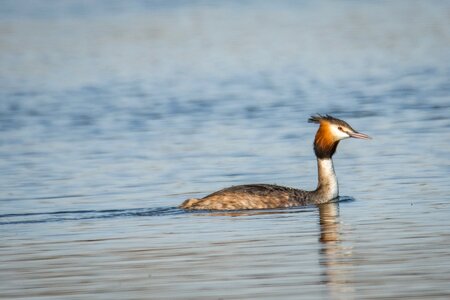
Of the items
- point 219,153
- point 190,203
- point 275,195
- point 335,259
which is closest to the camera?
point 335,259

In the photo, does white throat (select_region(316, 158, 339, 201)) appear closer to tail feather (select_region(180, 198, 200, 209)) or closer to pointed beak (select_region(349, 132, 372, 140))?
pointed beak (select_region(349, 132, 372, 140))

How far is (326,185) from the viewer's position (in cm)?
1653

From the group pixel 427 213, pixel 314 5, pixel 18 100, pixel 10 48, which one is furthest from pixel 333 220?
pixel 314 5

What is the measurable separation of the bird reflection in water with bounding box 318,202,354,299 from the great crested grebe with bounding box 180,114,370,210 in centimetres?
84

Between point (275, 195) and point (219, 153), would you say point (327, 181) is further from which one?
point (219, 153)

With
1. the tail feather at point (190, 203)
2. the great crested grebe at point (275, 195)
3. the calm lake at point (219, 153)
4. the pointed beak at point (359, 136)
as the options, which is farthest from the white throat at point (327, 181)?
the tail feather at point (190, 203)

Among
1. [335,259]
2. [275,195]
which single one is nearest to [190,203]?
[275,195]

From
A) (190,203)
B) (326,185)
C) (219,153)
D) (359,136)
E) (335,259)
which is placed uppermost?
(219,153)

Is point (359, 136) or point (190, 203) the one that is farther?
point (359, 136)

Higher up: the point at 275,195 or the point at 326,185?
the point at 326,185

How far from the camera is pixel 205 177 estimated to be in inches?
740

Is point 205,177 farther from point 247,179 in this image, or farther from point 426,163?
point 426,163

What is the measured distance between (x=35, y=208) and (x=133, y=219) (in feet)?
5.88

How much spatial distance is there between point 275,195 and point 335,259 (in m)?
4.03
